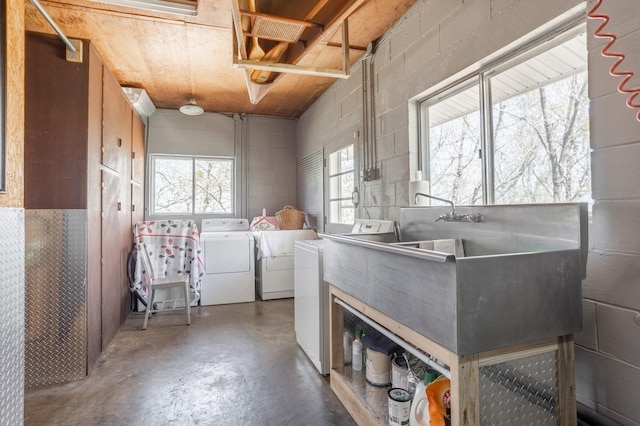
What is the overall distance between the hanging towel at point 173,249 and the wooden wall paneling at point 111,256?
0.47 meters

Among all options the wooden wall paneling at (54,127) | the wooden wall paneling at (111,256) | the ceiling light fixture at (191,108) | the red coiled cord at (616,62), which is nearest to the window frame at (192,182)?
the ceiling light fixture at (191,108)

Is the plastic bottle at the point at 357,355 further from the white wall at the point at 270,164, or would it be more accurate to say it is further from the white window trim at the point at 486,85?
the white wall at the point at 270,164

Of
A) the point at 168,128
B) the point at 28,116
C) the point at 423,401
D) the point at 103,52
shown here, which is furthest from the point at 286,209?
the point at 423,401

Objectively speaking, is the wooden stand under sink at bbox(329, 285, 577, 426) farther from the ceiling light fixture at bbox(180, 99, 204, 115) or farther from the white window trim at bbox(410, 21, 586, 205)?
the ceiling light fixture at bbox(180, 99, 204, 115)

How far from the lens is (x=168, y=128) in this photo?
189 inches

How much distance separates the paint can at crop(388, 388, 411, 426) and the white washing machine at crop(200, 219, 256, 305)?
9.80ft

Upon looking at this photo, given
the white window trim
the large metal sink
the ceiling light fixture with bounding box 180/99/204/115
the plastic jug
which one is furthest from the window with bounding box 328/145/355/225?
the plastic jug

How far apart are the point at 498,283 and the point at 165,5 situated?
259 cm

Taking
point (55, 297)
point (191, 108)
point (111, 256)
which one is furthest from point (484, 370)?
point (191, 108)

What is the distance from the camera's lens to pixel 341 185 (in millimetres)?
3904

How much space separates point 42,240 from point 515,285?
2872 mm

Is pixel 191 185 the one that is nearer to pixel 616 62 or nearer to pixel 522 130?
pixel 522 130

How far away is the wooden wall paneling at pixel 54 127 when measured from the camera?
2279 mm

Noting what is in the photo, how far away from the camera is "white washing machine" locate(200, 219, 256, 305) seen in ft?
13.5
